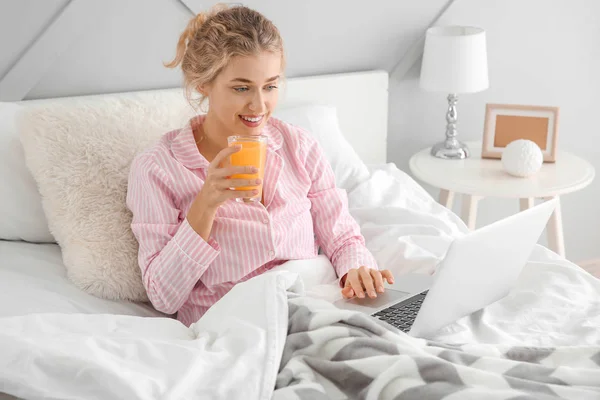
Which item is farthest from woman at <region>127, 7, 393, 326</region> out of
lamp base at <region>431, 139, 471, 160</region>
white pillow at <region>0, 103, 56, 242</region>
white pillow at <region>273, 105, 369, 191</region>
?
lamp base at <region>431, 139, 471, 160</region>

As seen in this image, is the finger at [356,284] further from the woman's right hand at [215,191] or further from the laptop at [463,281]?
the woman's right hand at [215,191]

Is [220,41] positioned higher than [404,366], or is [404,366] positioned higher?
[220,41]

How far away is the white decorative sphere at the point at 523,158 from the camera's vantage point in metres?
2.46

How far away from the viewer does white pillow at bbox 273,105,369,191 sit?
2.12 m

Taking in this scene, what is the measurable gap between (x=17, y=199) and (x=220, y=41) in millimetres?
586

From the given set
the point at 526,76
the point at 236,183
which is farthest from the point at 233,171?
the point at 526,76

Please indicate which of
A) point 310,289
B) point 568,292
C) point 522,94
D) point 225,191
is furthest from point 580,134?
point 225,191

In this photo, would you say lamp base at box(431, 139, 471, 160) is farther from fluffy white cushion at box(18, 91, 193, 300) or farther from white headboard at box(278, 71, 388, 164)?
fluffy white cushion at box(18, 91, 193, 300)

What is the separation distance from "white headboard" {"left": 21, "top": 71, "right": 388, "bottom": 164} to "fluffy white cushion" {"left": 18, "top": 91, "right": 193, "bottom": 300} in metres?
0.73

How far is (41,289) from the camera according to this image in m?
1.59

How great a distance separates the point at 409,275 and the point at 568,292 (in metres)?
0.31

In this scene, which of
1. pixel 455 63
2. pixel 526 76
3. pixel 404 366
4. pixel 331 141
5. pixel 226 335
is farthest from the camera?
pixel 526 76

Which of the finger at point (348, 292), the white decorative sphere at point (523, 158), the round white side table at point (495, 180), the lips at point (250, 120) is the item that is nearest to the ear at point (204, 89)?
the lips at point (250, 120)

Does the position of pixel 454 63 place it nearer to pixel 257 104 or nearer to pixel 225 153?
pixel 257 104
